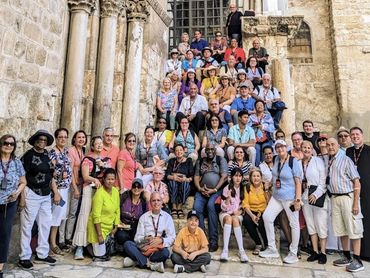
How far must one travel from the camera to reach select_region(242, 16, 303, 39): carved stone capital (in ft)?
27.6

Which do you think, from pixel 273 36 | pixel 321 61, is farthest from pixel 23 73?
pixel 321 61

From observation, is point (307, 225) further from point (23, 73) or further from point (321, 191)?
point (23, 73)

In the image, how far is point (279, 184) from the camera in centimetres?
468

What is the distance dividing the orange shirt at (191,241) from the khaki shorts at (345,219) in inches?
67.3

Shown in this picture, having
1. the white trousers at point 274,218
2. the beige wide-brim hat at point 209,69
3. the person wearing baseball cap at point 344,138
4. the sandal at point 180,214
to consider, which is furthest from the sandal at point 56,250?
the beige wide-brim hat at point 209,69

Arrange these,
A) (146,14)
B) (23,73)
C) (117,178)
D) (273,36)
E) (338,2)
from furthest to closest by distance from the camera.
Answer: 1. (338,2)
2. (273,36)
3. (146,14)
4. (117,178)
5. (23,73)

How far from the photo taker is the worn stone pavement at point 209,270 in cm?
381

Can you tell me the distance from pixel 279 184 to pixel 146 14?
182 inches

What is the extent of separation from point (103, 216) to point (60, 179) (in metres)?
0.73

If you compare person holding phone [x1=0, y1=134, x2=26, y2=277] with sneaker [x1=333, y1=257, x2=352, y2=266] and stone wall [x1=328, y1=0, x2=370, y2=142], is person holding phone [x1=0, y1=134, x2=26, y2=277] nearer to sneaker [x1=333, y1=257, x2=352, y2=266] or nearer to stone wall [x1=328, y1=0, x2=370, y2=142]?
sneaker [x1=333, y1=257, x2=352, y2=266]

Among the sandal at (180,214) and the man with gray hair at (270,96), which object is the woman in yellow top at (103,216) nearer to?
the sandal at (180,214)

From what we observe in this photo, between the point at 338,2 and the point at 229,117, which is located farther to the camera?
the point at 338,2

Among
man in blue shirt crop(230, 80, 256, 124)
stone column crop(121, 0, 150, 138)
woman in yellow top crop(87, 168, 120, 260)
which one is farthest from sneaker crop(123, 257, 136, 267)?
man in blue shirt crop(230, 80, 256, 124)

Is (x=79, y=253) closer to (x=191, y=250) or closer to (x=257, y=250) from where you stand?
(x=191, y=250)
